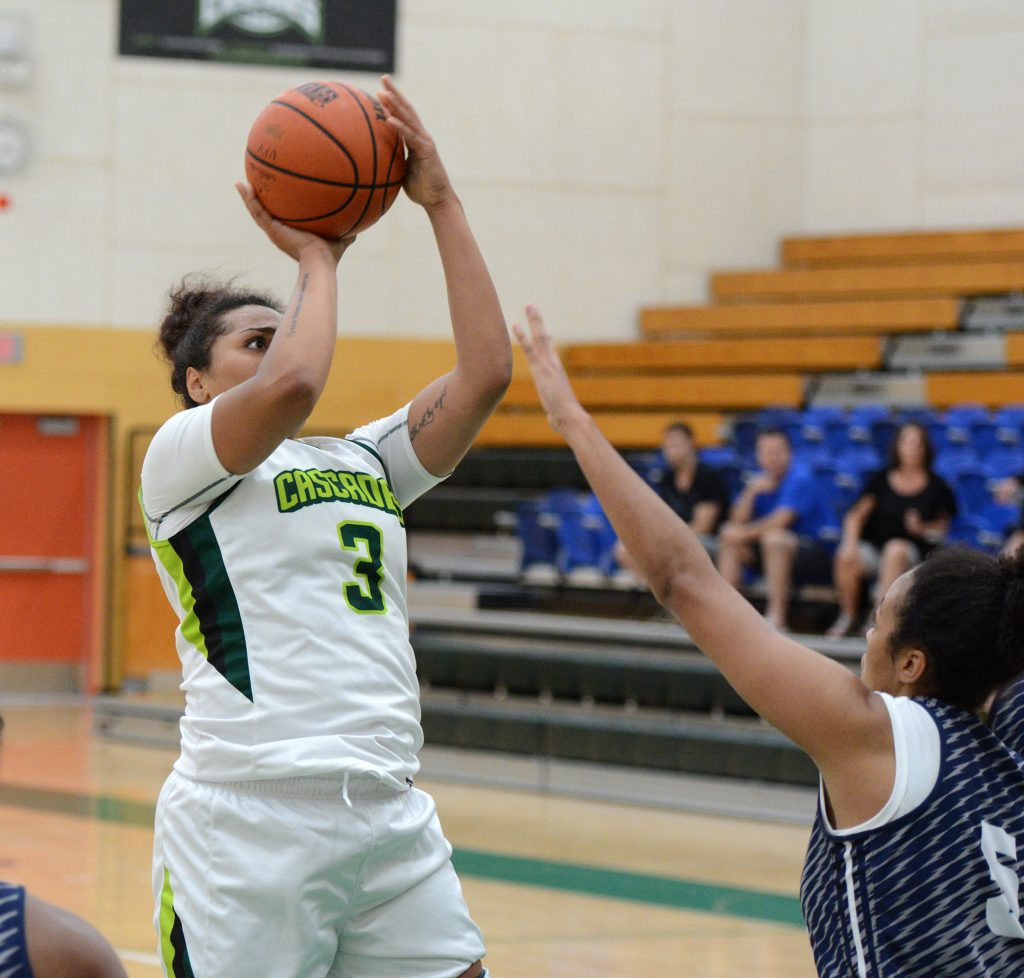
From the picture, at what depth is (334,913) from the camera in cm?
223

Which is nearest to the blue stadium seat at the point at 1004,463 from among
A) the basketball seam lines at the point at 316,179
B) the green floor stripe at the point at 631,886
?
the green floor stripe at the point at 631,886

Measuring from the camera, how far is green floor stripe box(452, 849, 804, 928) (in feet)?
19.2

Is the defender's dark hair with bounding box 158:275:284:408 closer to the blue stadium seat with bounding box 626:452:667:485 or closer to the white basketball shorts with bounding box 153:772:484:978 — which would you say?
the white basketball shorts with bounding box 153:772:484:978

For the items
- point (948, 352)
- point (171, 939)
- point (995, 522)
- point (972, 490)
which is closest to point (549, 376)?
point (171, 939)

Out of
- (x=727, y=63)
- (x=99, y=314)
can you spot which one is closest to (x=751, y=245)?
(x=727, y=63)

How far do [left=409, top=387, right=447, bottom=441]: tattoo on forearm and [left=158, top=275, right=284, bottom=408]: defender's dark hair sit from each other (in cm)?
27

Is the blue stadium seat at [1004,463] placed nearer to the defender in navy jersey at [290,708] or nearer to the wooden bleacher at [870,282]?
the wooden bleacher at [870,282]

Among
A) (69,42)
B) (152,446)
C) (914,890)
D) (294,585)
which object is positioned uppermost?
(69,42)

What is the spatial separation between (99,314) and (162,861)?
32.9 feet

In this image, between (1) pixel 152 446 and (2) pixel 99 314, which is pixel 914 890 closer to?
(1) pixel 152 446

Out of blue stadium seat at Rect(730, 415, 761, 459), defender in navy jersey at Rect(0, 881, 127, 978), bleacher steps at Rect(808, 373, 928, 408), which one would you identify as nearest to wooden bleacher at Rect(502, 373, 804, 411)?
bleacher steps at Rect(808, 373, 928, 408)

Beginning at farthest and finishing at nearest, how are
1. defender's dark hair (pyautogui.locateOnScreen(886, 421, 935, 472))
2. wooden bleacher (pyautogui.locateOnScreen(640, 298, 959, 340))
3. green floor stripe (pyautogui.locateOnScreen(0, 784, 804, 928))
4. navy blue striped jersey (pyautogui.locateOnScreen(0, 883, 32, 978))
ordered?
wooden bleacher (pyautogui.locateOnScreen(640, 298, 959, 340)) < defender's dark hair (pyautogui.locateOnScreen(886, 421, 935, 472)) < green floor stripe (pyautogui.locateOnScreen(0, 784, 804, 928)) < navy blue striped jersey (pyautogui.locateOnScreen(0, 883, 32, 978))

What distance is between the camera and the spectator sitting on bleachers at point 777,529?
8828 mm

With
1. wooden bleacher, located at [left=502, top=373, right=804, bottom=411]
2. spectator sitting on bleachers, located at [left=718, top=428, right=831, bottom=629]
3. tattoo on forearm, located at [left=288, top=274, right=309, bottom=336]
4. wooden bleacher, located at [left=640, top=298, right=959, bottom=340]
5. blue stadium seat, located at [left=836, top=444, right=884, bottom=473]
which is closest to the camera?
tattoo on forearm, located at [left=288, top=274, right=309, bottom=336]
